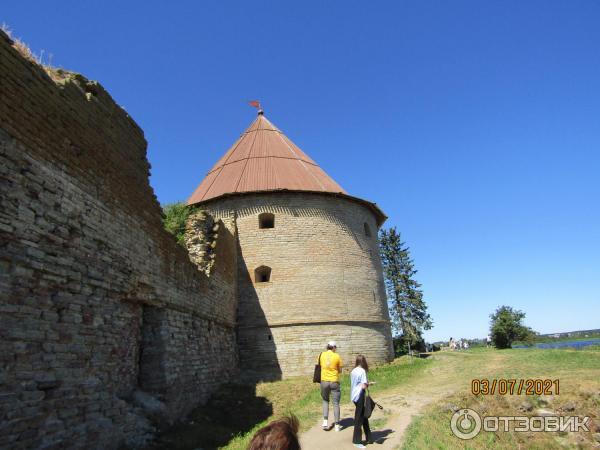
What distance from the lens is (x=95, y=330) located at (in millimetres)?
6703

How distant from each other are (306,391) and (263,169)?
9.16 metres

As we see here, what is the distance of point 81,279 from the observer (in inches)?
253

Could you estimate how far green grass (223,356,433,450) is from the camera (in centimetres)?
834

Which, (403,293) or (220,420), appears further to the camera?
(403,293)

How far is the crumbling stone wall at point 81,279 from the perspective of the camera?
524cm

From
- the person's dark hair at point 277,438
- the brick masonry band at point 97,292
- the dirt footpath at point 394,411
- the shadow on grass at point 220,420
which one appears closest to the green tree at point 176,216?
the brick masonry band at point 97,292

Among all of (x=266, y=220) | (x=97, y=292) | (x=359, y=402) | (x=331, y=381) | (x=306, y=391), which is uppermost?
(x=266, y=220)

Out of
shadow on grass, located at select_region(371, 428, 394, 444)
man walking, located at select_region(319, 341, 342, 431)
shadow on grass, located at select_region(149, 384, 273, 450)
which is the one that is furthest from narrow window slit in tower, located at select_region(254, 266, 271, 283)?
shadow on grass, located at select_region(371, 428, 394, 444)

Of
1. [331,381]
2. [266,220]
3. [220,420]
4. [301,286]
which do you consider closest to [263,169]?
[266,220]

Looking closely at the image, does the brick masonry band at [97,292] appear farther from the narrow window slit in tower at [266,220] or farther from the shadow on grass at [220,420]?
the narrow window slit in tower at [266,220]

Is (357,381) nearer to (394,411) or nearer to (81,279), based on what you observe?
(394,411)

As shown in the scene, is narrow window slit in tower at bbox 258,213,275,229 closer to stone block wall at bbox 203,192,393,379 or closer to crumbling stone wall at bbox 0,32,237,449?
stone block wall at bbox 203,192,393,379

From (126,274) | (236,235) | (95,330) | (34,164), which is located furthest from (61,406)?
(236,235)

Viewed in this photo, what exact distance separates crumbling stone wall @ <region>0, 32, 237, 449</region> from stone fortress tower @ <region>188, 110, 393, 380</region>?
483 centimetres
